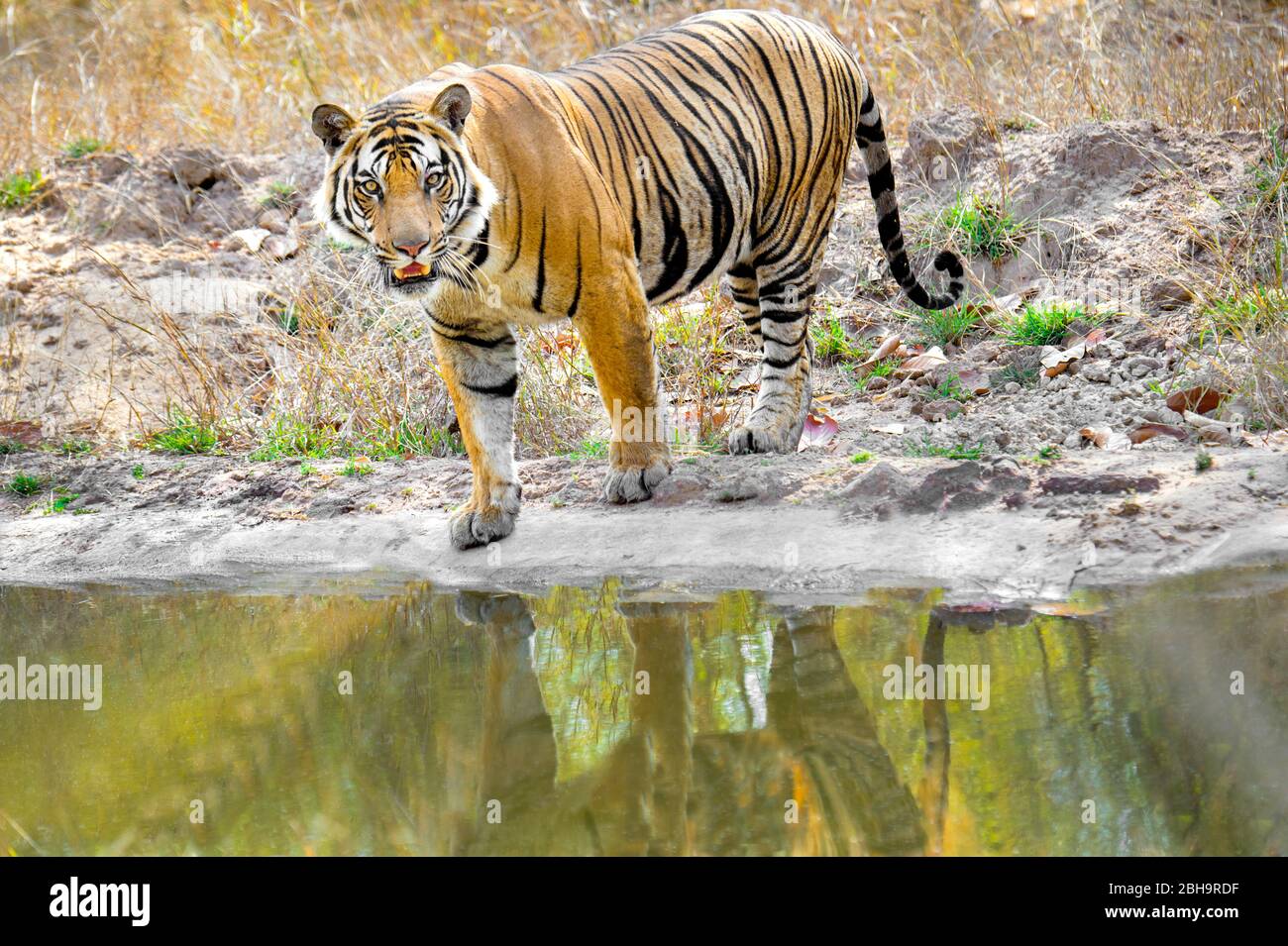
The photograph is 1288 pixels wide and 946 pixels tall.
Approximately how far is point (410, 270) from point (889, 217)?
2.48 meters

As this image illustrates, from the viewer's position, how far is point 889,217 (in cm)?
617

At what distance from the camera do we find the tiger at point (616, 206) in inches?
180

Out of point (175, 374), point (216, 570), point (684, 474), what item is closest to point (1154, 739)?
point (684, 474)

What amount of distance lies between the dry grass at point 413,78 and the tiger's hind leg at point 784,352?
0.34 metres

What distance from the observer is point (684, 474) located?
539 cm

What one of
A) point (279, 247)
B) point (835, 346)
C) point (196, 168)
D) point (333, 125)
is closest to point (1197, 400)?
point (835, 346)

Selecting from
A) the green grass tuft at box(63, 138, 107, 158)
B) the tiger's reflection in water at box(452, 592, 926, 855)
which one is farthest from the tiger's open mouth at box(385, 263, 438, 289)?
the green grass tuft at box(63, 138, 107, 158)

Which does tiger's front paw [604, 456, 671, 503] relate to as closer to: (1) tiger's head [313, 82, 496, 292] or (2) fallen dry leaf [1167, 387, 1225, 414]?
(1) tiger's head [313, 82, 496, 292]

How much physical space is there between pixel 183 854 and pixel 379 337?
14.4 ft

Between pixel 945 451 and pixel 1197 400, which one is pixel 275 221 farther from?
pixel 1197 400

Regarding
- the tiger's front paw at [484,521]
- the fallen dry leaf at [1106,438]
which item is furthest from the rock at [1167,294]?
the tiger's front paw at [484,521]

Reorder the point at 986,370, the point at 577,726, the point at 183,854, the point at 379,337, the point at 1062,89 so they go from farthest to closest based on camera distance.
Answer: the point at 1062,89, the point at 379,337, the point at 986,370, the point at 577,726, the point at 183,854

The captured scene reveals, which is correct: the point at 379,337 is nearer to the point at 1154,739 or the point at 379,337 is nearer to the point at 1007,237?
the point at 1007,237

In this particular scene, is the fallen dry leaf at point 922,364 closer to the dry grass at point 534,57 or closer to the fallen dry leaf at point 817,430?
the fallen dry leaf at point 817,430
